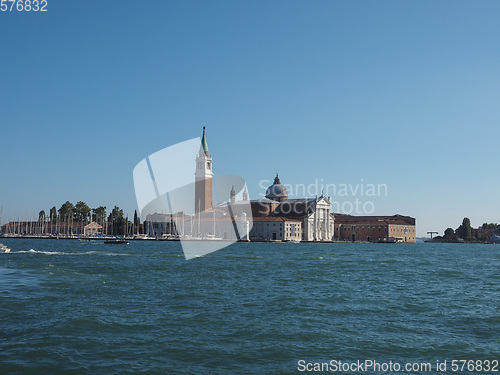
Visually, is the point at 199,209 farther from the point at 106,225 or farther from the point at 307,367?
the point at 307,367

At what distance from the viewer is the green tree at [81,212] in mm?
96438

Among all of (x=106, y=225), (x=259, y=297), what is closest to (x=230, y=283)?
(x=259, y=297)

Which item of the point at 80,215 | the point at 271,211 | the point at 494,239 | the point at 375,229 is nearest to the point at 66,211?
the point at 80,215

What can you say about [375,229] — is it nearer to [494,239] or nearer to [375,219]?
[375,219]

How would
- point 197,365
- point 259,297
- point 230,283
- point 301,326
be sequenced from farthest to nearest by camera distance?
point 230,283 → point 259,297 → point 301,326 → point 197,365

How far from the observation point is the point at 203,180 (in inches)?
3359

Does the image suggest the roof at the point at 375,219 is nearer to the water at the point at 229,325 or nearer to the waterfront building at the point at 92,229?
the waterfront building at the point at 92,229

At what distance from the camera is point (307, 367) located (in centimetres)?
707

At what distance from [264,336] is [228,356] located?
1.36 meters

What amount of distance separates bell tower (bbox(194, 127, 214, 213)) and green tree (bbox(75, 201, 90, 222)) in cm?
2529

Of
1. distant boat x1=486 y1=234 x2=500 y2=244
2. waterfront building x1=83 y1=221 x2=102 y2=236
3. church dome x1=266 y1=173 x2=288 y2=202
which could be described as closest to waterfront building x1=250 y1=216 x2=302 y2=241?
church dome x1=266 y1=173 x2=288 y2=202

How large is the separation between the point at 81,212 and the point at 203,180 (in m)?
28.1

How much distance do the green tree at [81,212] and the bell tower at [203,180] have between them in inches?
996

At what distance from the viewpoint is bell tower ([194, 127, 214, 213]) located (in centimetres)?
8444
